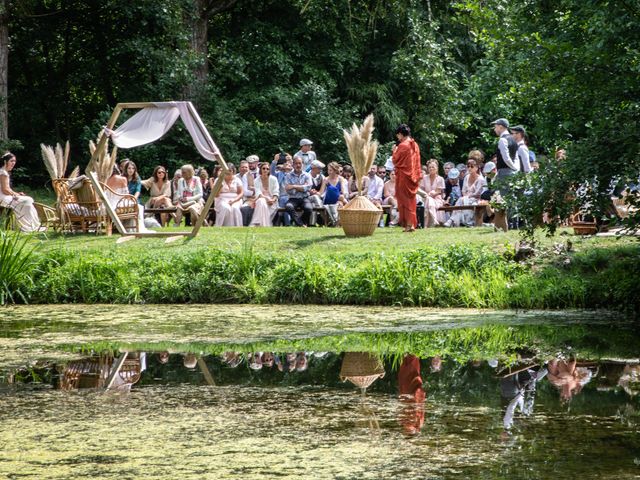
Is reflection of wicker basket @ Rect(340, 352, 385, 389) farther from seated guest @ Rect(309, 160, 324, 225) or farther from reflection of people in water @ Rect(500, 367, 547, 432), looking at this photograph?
seated guest @ Rect(309, 160, 324, 225)

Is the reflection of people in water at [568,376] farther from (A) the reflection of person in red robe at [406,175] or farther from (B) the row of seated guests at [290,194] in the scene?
(B) the row of seated guests at [290,194]

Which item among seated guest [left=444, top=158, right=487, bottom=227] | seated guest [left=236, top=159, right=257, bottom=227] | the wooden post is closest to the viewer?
the wooden post

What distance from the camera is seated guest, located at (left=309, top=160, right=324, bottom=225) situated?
20734 mm

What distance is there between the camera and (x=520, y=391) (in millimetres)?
7871

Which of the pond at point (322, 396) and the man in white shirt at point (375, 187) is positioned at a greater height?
the man in white shirt at point (375, 187)

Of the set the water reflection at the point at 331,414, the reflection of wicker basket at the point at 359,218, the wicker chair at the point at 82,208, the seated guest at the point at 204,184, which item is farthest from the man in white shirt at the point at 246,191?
the water reflection at the point at 331,414

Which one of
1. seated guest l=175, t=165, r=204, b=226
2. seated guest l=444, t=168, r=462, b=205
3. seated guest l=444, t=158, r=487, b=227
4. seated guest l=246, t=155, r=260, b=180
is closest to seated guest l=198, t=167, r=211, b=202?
seated guest l=175, t=165, r=204, b=226

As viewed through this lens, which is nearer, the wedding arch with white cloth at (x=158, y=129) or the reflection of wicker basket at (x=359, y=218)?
the reflection of wicker basket at (x=359, y=218)

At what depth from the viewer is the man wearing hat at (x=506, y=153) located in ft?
56.5

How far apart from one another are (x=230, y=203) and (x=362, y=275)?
7.52m

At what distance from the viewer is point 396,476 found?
5.62 metres

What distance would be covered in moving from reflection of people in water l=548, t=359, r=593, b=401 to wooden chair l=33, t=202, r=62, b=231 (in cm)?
1104

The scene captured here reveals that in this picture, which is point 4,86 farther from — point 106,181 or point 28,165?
point 106,181

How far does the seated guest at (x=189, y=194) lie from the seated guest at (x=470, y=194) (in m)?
4.40
